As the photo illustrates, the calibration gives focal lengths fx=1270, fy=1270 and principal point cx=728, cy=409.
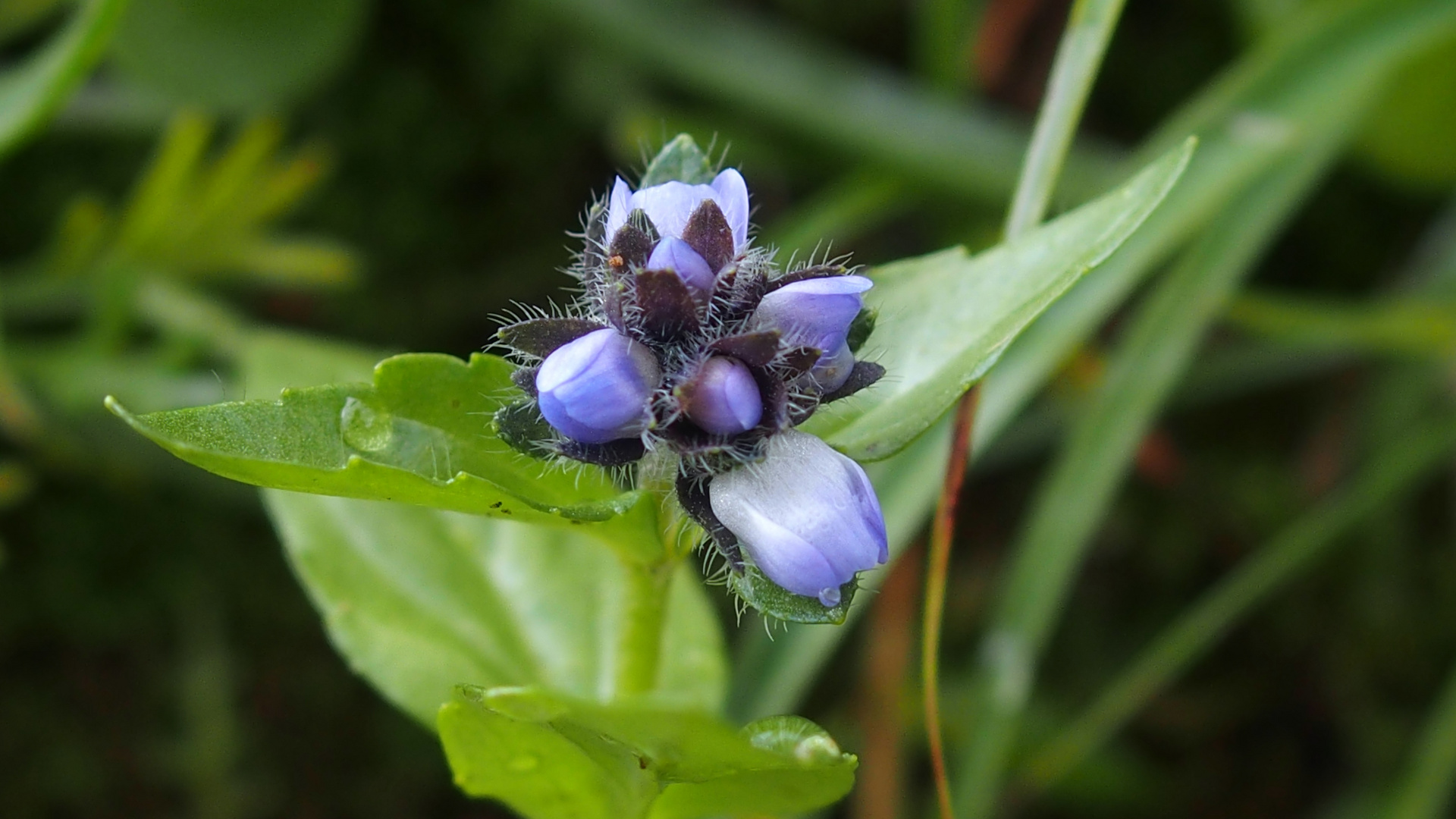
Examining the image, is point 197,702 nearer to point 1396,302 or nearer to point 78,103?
point 78,103

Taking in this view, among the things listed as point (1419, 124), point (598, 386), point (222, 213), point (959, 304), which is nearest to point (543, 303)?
point (222, 213)

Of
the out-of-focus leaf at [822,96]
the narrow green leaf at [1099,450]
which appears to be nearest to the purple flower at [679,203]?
the narrow green leaf at [1099,450]

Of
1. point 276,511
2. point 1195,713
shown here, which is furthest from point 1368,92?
point 276,511

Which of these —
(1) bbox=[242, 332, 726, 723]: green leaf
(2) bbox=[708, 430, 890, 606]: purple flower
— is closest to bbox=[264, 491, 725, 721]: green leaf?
(1) bbox=[242, 332, 726, 723]: green leaf

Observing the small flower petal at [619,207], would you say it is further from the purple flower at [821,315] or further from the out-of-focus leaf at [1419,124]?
the out-of-focus leaf at [1419,124]

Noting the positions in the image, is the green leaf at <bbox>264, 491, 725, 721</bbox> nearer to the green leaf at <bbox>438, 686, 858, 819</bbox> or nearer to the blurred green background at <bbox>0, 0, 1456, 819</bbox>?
the green leaf at <bbox>438, 686, 858, 819</bbox>

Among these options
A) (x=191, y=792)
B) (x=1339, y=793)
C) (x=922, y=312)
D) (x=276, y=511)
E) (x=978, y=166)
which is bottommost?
(x=191, y=792)
